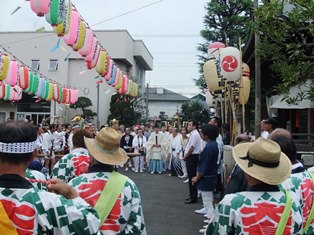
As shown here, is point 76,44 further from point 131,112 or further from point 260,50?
point 131,112

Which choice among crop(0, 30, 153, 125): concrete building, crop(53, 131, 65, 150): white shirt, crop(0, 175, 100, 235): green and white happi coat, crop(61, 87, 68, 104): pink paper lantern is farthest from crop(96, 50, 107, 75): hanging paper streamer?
crop(0, 30, 153, 125): concrete building

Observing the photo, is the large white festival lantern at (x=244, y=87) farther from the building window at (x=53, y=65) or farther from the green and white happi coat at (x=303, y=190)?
the building window at (x=53, y=65)

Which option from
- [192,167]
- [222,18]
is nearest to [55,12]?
[192,167]

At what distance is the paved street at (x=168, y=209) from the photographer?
665 cm

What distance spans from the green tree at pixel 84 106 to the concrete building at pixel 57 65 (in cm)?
113

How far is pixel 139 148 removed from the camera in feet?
49.9

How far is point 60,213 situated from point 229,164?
5217mm

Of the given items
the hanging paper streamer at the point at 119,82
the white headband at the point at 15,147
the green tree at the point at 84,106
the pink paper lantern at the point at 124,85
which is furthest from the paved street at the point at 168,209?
the green tree at the point at 84,106

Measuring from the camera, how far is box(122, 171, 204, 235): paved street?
665 cm

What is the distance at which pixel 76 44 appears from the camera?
10.2 meters

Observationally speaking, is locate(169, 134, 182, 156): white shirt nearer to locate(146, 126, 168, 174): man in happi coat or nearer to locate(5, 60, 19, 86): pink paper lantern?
locate(146, 126, 168, 174): man in happi coat

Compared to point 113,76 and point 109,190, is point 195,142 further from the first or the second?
point 113,76

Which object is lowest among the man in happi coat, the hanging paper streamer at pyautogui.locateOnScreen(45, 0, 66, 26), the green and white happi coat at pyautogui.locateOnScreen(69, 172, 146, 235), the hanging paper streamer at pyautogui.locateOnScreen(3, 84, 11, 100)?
the man in happi coat

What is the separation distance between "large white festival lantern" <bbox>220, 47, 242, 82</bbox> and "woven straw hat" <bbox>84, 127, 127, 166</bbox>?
634 cm
